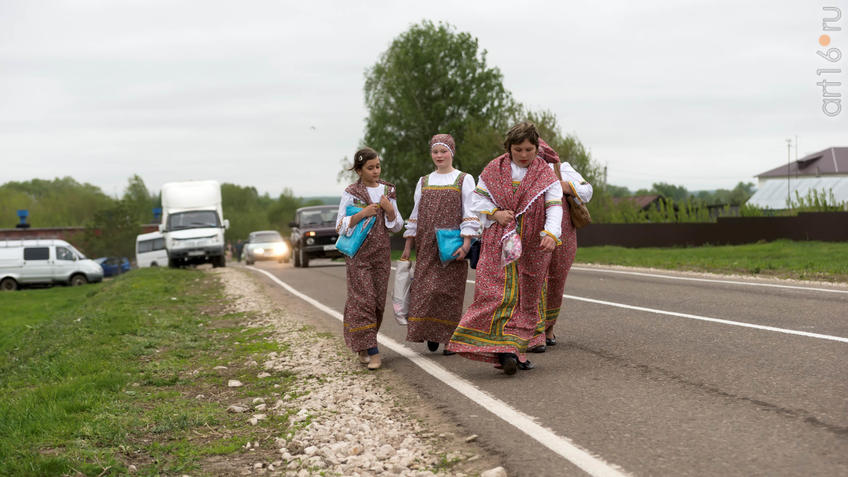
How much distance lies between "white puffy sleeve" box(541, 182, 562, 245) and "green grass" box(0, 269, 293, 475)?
240 cm

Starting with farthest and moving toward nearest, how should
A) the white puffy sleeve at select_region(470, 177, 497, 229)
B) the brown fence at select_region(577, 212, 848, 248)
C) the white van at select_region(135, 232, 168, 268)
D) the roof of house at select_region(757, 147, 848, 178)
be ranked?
the roof of house at select_region(757, 147, 848, 178) → the white van at select_region(135, 232, 168, 268) → the brown fence at select_region(577, 212, 848, 248) → the white puffy sleeve at select_region(470, 177, 497, 229)

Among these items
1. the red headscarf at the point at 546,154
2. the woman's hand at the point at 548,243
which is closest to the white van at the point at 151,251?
the red headscarf at the point at 546,154

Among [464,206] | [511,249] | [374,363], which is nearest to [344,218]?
[464,206]

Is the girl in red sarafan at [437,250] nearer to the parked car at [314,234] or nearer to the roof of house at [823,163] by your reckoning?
the parked car at [314,234]

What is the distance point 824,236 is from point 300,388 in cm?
1848

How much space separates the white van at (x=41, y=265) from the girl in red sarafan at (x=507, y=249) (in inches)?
1362

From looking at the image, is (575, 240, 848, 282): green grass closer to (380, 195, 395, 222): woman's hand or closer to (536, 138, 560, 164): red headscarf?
(536, 138, 560, 164): red headscarf

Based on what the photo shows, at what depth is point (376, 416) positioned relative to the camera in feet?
17.8

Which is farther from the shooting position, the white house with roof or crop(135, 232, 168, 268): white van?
the white house with roof

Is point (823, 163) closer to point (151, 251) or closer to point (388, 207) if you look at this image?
point (151, 251)

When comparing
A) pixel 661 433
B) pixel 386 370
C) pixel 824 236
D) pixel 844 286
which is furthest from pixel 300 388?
pixel 824 236

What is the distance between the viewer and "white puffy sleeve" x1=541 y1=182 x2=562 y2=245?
627cm

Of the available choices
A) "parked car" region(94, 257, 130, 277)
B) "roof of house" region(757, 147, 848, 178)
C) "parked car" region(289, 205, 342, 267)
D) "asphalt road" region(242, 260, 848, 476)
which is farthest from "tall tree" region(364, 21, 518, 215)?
"asphalt road" region(242, 260, 848, 476)

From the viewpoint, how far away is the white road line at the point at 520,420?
13.0 ft
